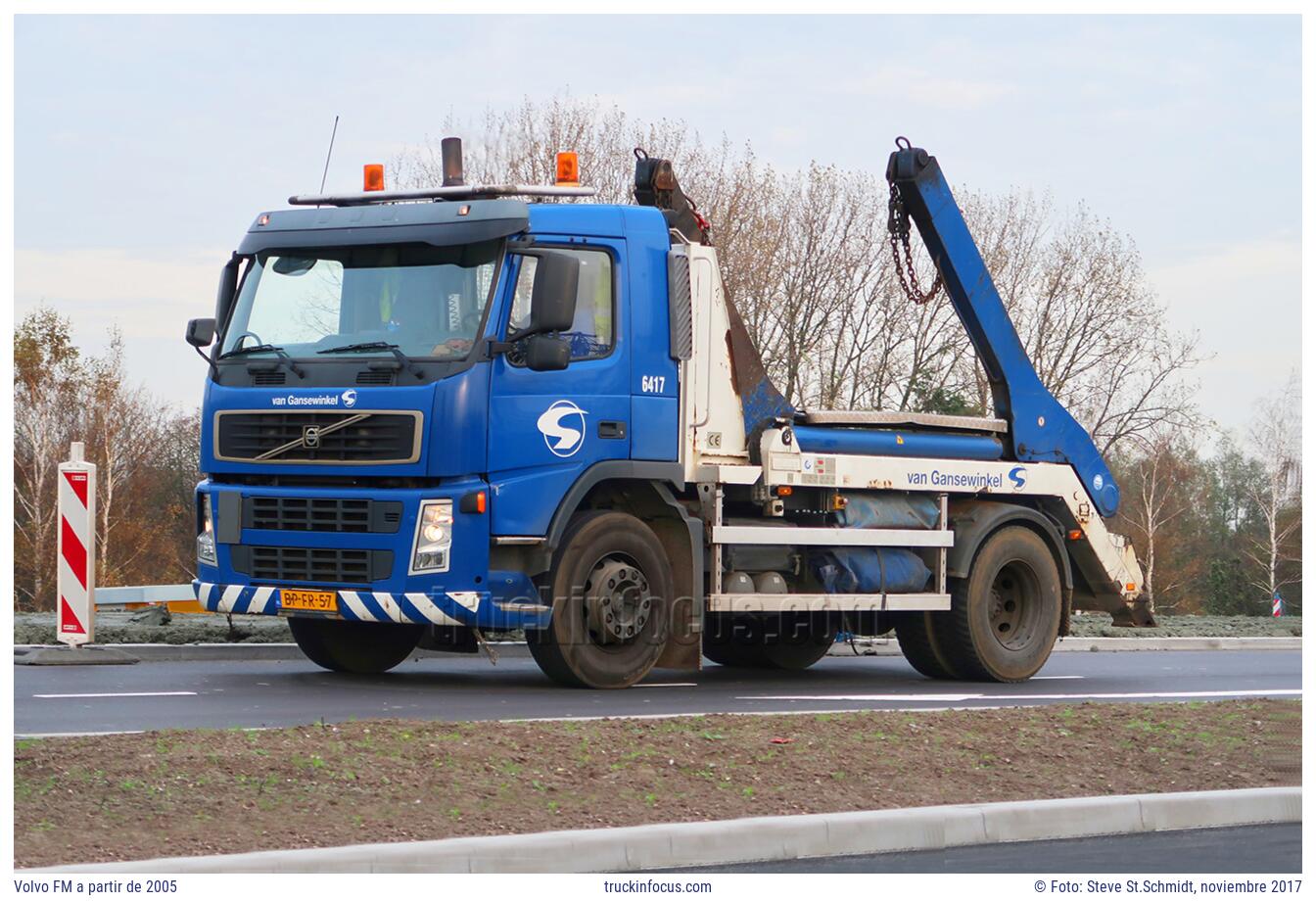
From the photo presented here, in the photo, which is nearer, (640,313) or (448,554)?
(448,554)

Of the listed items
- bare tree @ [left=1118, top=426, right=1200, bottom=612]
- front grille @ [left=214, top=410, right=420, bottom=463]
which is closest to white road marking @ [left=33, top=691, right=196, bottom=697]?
front grille @ [left=214, top=410, right=420, bottom=463]

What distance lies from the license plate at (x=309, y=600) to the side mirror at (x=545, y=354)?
199cm

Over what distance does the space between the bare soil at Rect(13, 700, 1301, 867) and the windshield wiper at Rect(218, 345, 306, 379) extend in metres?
3.98

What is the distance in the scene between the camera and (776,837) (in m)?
6.95

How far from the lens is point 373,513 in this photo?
485 inches

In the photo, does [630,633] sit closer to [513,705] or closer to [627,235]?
[513,705]

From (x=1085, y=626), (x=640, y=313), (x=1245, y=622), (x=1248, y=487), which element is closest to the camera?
(x=640, y=313)

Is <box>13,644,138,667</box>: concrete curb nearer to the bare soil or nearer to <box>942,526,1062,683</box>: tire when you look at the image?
the bare soil

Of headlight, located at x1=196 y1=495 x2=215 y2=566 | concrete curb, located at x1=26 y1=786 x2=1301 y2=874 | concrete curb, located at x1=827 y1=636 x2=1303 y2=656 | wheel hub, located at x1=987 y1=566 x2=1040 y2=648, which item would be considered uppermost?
headlight, located at x1=196 y1=495 x2=215 y2=566

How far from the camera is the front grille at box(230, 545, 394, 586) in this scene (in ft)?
40.6

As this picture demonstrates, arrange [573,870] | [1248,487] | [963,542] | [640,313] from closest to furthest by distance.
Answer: [573,870]
[640,313]
[963,542]
[1248,487]

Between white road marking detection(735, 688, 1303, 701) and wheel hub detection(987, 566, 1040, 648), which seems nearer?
white road marking detection(735, 688, 1303, 701)

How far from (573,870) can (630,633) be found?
21.5 ft

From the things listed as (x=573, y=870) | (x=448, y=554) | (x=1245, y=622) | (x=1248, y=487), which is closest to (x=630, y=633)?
(x=448, y=554)
